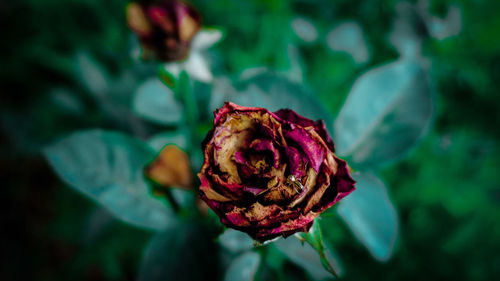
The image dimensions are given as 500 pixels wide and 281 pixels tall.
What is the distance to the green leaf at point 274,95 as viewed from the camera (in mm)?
357

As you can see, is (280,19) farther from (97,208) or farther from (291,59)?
(97,208)

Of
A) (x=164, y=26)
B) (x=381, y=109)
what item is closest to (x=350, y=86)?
(x=381, y=109)

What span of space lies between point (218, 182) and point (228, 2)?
22.8 inches

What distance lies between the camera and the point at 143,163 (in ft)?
1.25

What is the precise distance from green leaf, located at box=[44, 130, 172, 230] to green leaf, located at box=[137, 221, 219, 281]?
0.06ft

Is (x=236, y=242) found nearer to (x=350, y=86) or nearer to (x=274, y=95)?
(x=274, y=95)

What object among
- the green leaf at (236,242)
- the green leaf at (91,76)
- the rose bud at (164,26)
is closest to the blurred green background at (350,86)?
the green leaf at (91,76)

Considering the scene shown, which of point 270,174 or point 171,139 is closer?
point 270,174

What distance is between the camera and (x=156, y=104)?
48cm

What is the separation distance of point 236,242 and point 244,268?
31 millimetres

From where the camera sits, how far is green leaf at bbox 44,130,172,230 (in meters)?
0.33

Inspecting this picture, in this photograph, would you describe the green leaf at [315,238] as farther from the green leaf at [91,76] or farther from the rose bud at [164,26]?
the green leaf at [91,76]

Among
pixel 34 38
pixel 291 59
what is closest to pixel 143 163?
pixel 291 59

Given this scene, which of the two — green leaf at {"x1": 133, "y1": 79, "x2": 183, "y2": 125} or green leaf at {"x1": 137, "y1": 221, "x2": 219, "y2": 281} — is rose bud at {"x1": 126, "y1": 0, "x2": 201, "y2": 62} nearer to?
green leaf at {"x1": 133, "y1": 79, "x2": 183, "y2": 125}
